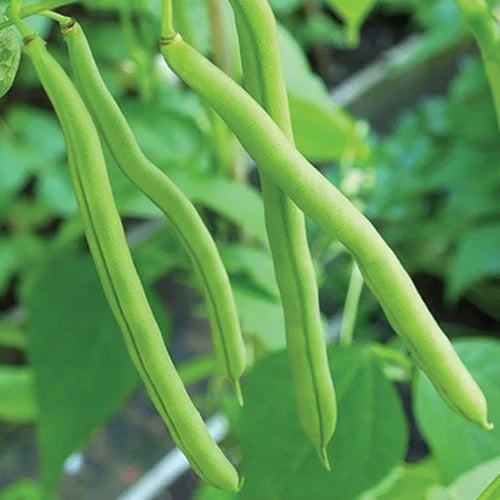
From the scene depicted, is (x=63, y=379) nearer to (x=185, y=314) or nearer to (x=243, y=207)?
(x=243, y=207)

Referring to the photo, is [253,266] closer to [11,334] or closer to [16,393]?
[16,393]

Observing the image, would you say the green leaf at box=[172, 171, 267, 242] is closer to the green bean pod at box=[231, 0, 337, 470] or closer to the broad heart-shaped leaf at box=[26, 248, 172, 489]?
the broad heart-shaped leaf at box=[26, 248, 172, 489]

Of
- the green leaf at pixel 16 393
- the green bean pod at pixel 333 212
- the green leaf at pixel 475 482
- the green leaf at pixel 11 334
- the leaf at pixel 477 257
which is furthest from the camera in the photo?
the leaf at pixel 477 257

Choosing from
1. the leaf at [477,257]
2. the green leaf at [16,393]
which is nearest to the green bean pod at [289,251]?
the green leaf at [16,393]

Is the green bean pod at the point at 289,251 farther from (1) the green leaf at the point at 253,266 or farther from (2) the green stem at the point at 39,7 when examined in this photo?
(1) the green leaf at the point at 253,266

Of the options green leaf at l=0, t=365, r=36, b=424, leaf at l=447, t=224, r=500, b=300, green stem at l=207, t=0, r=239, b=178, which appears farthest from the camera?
leaf at l=447, t=224, r=500, b=300

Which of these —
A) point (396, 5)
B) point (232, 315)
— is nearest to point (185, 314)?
point (396, 5)

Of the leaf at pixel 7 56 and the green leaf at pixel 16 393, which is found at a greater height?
the leaf at pixel 7 56

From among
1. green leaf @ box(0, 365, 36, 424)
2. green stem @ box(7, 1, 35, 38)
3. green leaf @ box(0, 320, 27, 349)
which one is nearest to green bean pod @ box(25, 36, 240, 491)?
green stem @ box(7, 1, 35, 38)
